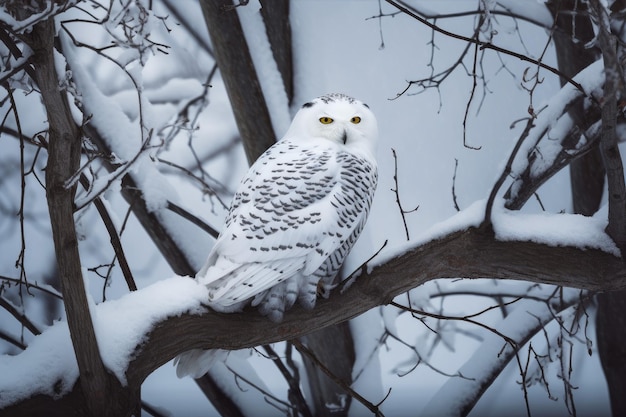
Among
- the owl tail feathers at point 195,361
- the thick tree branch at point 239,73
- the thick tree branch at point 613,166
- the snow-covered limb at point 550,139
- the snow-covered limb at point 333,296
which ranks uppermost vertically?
the thick tree branch at point 239,73

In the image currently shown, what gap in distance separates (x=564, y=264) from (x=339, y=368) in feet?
4.08

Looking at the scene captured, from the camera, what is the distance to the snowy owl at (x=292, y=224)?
4.48ft

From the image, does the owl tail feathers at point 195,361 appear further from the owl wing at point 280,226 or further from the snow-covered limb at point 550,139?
the snow-covered limb at point 550,139

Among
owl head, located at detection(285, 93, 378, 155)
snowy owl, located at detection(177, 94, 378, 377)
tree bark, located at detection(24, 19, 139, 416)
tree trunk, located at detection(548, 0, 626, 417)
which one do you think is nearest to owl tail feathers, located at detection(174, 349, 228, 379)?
snowy owl, located at detection(177, 94, 378, 377)

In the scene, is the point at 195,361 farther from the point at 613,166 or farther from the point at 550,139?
the point at 550,139

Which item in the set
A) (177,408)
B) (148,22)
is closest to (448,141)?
(177,408)

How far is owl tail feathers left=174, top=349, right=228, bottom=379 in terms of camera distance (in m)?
1.49

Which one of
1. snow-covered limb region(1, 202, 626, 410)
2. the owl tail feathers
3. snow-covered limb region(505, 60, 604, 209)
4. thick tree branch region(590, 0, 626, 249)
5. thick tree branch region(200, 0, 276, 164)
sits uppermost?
thick tree branch region(200, 0, 276, 164)

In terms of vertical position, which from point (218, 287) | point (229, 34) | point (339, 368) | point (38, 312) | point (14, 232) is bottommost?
point (218, 287)

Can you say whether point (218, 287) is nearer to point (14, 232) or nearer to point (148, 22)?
point (148, 22)

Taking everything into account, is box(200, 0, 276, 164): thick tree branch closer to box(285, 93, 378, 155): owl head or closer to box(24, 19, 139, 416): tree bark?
box(285, 93, 378, 155): owl head

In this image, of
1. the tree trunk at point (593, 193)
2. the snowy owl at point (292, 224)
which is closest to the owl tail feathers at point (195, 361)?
the snowy owl at point (292, 224)

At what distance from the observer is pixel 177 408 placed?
2.80 meters

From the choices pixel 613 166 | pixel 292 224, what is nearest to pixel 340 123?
pixel 292 224
